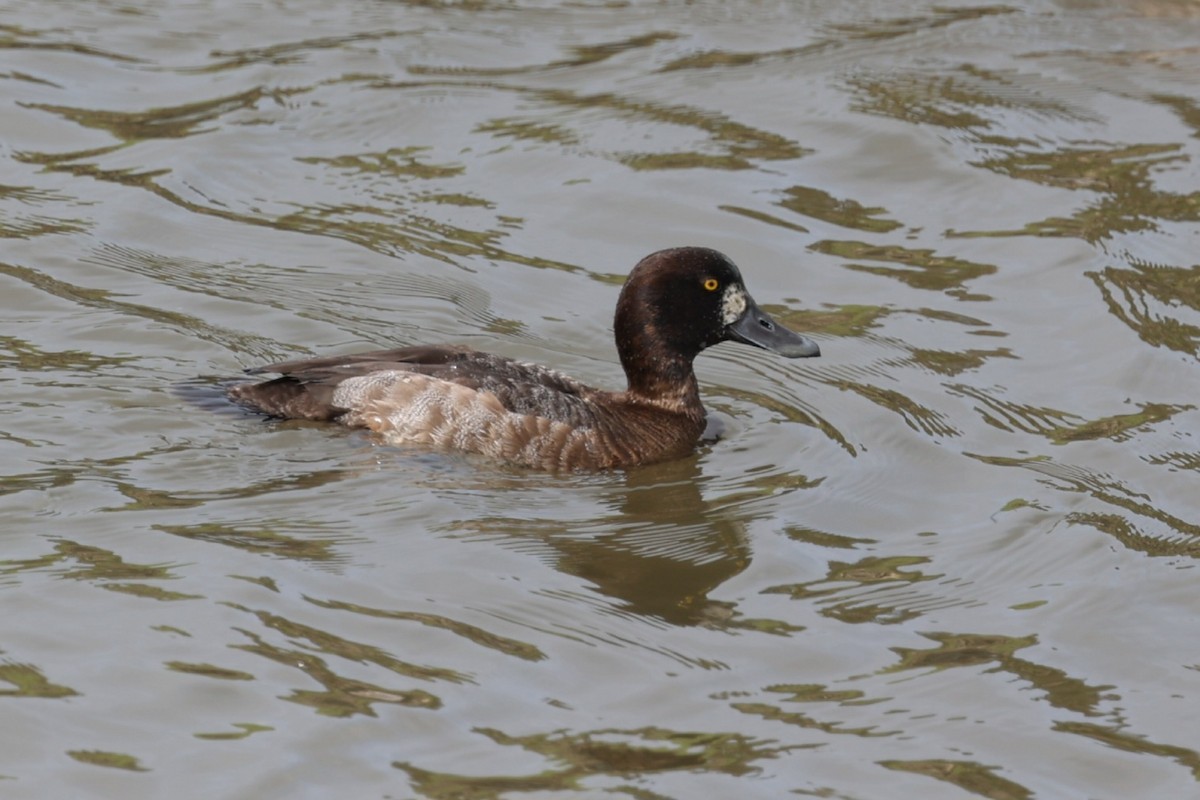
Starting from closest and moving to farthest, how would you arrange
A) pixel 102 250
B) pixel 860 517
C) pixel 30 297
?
1. pixel 860 517
2. pixel 30 297
3. pixel 102 250

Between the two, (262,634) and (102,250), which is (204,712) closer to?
(262,634)

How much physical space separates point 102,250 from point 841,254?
3.89m

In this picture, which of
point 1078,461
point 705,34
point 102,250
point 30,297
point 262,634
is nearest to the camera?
point 262,634

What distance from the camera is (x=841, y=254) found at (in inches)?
411

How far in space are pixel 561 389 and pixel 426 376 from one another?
0.59m

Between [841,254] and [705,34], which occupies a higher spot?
[705,34]

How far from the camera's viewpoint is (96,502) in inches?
281

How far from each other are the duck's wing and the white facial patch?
80 centimetres

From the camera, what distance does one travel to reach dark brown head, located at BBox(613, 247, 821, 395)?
8.51m

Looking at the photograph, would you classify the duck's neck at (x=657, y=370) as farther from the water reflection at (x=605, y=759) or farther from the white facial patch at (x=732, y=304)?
the water reflection at (x=605, y=759)

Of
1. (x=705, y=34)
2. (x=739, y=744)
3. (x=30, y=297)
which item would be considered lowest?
(x=739, y=744)

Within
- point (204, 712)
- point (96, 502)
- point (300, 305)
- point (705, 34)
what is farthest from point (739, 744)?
point (705, 34)

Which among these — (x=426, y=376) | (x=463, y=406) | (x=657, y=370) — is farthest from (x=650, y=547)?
(x=657, y=370)

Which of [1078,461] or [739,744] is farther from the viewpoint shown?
[1078,461]
